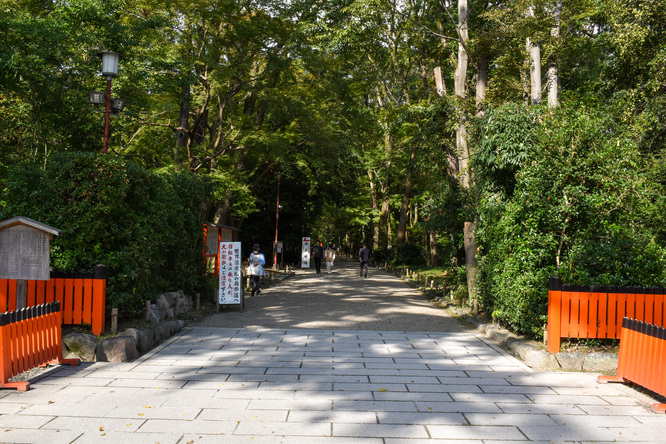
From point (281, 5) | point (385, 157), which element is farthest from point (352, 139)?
point (281, 5)

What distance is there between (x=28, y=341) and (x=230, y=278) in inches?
259

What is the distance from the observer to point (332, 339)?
30.9 ft

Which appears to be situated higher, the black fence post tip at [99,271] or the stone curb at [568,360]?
the black fence post tip at [99,271]

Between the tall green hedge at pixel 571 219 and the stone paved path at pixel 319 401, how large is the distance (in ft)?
4.66

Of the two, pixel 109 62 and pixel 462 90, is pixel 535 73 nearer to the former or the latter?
pixel 462 90

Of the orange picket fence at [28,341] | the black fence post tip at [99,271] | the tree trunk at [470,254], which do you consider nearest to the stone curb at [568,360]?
the tree trunk at [470,254]

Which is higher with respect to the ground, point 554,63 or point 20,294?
point 554,63

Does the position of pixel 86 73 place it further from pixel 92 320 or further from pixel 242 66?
pixel 92 320

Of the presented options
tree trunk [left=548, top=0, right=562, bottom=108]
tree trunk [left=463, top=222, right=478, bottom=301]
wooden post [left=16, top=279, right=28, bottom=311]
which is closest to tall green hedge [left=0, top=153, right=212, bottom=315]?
wooden post [left=16, top=279, right=28, bottom=311]

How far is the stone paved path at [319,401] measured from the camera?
4.71 m

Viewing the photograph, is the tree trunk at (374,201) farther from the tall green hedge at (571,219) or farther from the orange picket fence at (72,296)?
the orange picket fence at (72,296)

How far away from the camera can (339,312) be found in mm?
13086

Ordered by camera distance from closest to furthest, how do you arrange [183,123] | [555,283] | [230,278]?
[555,283], [230,278], [183,123]

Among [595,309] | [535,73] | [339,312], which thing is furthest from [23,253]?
[535,73]
